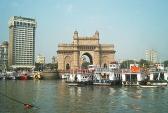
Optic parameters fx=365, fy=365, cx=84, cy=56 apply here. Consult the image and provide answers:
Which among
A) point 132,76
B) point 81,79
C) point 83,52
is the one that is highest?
point 83,52

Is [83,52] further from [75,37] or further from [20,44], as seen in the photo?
[20,44]

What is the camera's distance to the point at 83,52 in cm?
11862

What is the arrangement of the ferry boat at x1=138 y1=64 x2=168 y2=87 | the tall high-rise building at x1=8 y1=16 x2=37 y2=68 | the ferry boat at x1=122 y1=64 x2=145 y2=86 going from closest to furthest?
the ferry boat at x1=138 y1=64 x2=168 y2=87, the ferry boat at x1=122 y1=64 x2=145 y2=86, the tall high-rise building at x1=8 y1=16 x2=37 y2=68

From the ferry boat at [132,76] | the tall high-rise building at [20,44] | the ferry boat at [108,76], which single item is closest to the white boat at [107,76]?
the ferry boat at [108,76]

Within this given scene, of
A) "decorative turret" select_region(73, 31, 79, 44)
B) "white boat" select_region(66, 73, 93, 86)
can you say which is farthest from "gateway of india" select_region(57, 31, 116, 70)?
"white boat" select_region(66, 73, 93, 86)

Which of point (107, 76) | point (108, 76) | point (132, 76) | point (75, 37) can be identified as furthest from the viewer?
point (75, 37)

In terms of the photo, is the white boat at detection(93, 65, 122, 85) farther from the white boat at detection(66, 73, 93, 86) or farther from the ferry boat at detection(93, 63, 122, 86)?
the white boat at detection(66, 73, 93, 86)

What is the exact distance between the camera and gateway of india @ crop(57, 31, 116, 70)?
118m

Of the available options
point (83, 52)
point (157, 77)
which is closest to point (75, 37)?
point (83, 52)

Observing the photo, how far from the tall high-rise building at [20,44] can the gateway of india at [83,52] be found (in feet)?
150

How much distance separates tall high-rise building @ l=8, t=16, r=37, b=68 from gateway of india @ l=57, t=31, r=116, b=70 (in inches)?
1798

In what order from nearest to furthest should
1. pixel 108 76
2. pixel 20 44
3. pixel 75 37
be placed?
pixel 108 76, pixel 75 37, pixel 20 44

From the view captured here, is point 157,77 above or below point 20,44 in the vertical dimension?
below

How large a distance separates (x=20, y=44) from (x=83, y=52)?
53889 millimetres
